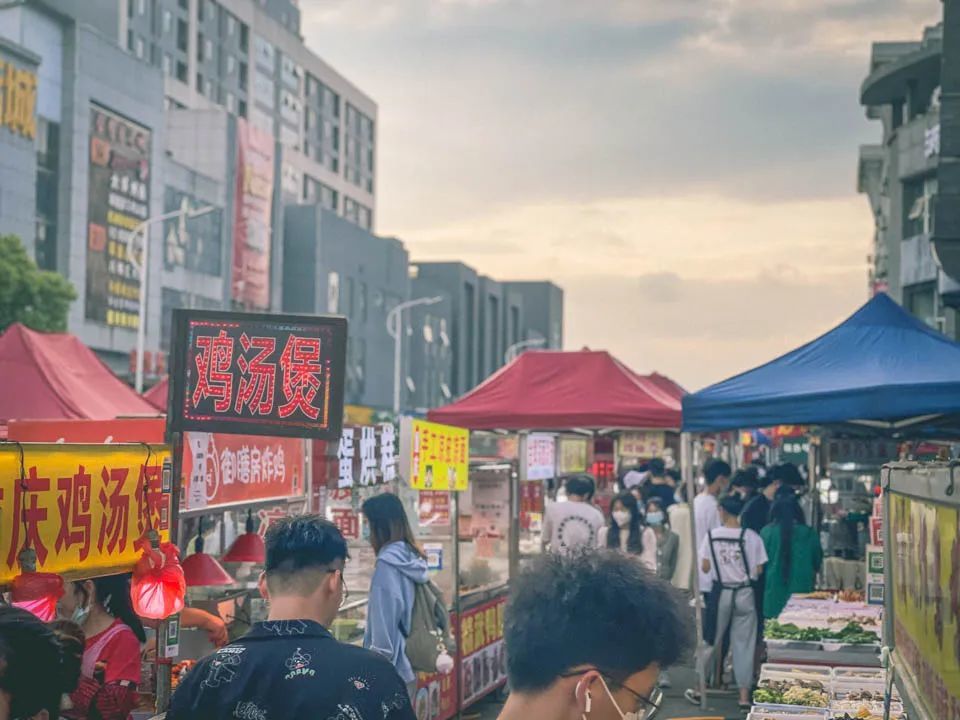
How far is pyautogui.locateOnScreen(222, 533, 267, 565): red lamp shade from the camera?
9867 millimetres

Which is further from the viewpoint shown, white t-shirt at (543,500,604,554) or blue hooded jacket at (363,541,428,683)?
white t-shirt at (543,500,604,554)

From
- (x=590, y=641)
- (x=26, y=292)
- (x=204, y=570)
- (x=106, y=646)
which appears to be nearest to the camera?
(x=590, y=641)

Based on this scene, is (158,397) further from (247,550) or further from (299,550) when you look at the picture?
(299,550)

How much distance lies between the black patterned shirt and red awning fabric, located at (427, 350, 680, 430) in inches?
455

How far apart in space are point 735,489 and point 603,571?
18.3 metres

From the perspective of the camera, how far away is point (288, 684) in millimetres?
3967

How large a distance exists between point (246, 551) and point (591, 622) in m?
7.55

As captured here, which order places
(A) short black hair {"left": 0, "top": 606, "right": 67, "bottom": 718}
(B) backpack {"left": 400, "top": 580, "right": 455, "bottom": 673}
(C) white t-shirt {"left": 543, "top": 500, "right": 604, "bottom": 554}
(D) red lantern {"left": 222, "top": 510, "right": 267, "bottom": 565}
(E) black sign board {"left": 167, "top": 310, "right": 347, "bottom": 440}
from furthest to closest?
(C) white t-shirt {"left": 543, "top": 500, "right": 604, "bottom": 554}
(D) red lantern {"left": 222, "top": 510, "right": 267, "bottom": 565}
(B) backpack {"left": 400, "top": 580, "right": 455, "bottom": 673}
(E) black sign board {"left": 167, "top": 310, "right": 347, "bottom": 440}
(A) short black hair {"left": 0, "top": 606, "right": 67, "bottom": 718}

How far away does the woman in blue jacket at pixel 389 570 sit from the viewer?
811cm

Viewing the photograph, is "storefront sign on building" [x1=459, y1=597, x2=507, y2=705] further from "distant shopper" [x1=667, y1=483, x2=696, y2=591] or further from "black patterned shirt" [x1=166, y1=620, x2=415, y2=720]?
"black patterned shirt" [x1=166, y1=620, x2=415, y2=720]

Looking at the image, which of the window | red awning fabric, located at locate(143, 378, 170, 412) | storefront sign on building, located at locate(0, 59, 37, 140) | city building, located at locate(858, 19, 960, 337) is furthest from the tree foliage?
the window

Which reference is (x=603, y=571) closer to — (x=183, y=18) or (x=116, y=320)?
(x=116, y=320)

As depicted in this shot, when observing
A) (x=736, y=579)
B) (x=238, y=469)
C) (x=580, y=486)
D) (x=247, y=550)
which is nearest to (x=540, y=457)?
(x=580, y=486)

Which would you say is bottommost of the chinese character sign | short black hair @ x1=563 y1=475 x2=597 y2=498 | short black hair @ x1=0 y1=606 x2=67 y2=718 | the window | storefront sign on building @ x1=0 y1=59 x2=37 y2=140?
short black hair @ x1=0 y1=606 x2=67 y2=718
